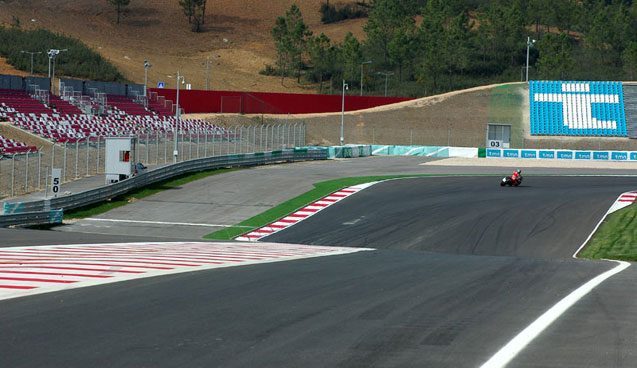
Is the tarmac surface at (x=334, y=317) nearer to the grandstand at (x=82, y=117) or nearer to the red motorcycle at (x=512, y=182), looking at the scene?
the red motorcycle at (x=512, y=182)

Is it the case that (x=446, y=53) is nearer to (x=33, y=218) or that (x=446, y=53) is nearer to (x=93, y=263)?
(x=33, y=218)

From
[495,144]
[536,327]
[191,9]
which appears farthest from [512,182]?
[191,9]

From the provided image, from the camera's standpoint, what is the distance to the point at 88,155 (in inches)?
1732

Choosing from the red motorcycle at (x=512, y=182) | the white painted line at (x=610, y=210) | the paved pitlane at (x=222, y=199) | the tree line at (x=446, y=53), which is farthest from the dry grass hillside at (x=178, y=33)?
the white painted line at (x=610, y=210)

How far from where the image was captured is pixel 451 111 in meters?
84.4

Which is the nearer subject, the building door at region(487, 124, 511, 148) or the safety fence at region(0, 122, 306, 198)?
the safety fence at region(0, 122, 306, 198)

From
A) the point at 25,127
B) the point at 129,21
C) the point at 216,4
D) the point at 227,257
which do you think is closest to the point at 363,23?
the point at 216,4

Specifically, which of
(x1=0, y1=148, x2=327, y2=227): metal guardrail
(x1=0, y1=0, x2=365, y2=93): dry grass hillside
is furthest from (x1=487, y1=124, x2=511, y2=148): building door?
(x1=0, y1=0, x2=365, y2=93): dry grass hillside

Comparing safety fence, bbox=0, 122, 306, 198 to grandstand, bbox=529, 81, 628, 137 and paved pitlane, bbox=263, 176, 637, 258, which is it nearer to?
paved pitlane, bbox=263, 176, 637, 258

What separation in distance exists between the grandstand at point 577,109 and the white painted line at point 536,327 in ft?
241

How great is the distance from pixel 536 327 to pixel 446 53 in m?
106

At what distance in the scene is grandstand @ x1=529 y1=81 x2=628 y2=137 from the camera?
265 ft

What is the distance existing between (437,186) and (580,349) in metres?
37.6

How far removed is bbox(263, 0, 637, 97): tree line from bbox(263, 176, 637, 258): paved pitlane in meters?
70.3
